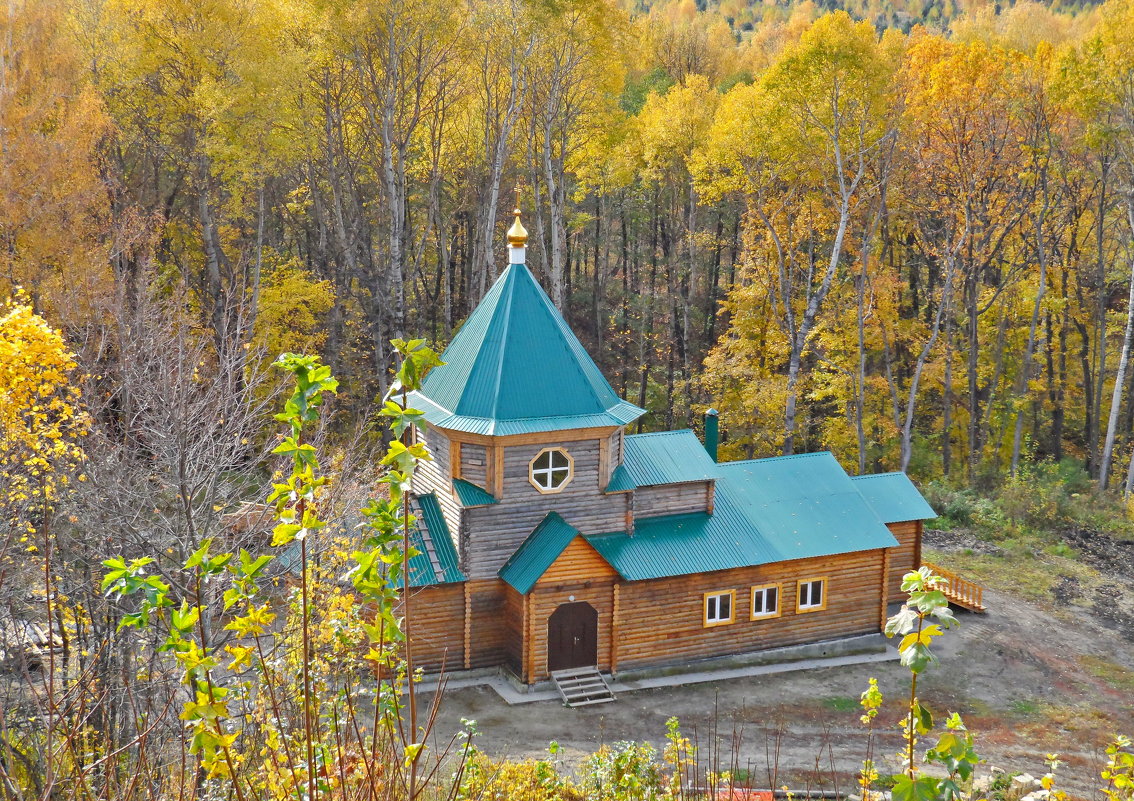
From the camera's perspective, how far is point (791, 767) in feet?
54.7

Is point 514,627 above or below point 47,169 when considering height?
below

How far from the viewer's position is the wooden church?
1961 cm

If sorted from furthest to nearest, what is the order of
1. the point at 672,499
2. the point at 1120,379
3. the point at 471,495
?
1. the point at 1120,379
2. the point at 672,499
3. the point at 471,495

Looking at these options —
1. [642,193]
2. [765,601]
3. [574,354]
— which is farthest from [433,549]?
[642,193]

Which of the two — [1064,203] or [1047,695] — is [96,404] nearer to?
[1047,695]

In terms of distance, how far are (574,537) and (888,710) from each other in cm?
695

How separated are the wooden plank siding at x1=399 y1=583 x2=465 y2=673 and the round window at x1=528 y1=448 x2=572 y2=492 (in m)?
2.58

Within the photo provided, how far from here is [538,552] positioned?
772 inches

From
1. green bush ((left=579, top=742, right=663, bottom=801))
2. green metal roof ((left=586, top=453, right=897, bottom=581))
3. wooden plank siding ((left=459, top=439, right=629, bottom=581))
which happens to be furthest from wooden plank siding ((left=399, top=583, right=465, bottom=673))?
green bush ((left=579, top=742, right=663, bottom=801))

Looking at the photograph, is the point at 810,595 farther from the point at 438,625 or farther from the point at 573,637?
the point at 438,625

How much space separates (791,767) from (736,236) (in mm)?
27860

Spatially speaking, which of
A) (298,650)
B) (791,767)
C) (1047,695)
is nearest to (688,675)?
(791,767)

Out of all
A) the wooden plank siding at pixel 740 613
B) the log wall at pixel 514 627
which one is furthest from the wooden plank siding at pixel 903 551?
the log wall at pixel 514 627

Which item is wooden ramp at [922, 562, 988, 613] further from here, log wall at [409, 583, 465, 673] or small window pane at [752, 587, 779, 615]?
log wall at [409, 583, 465, 673]
